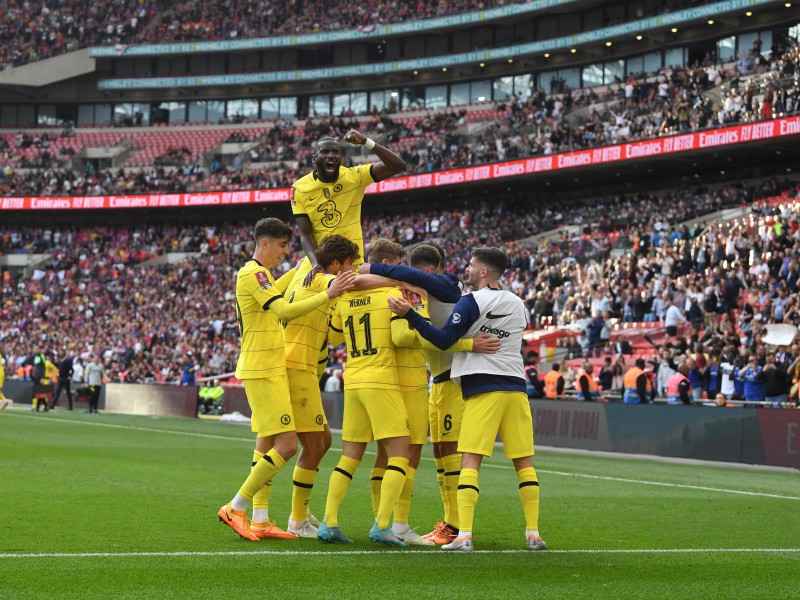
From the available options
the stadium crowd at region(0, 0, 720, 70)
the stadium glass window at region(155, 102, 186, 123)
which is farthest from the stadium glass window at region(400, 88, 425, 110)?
the stadium glass window at region(155, 102, 186, 123)

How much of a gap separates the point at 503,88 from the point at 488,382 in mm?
50302

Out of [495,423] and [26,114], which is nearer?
[495,423]

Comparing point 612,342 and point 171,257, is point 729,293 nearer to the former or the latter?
point 612,342

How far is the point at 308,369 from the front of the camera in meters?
9.52

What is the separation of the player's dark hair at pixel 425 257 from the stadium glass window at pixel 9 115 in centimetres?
6590

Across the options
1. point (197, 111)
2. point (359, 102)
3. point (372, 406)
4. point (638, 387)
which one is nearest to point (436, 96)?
point (359, 102)

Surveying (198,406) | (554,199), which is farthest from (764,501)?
(554,199)

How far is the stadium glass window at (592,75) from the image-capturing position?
174 ft

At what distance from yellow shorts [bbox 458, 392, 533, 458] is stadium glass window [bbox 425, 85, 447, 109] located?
5173 centimetres

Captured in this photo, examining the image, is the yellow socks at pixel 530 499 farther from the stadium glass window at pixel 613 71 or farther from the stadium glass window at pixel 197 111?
the stadium glass window at pixel 197 111

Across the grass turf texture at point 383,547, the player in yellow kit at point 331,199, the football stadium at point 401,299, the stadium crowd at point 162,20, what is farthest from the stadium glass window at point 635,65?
the player in yellow kit at point 331,199

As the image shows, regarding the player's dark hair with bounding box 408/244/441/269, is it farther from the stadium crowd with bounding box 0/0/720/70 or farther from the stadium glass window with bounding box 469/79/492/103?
the stadium crowd with bounding box 0/0/720/70

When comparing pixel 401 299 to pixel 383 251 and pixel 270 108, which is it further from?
pixel 270 108

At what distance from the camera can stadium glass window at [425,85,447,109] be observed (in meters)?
59.7
